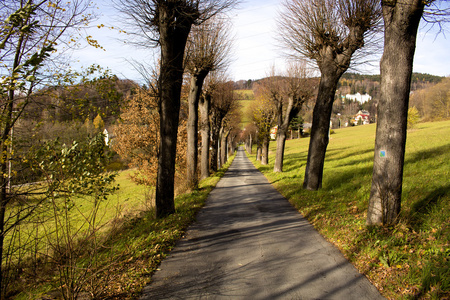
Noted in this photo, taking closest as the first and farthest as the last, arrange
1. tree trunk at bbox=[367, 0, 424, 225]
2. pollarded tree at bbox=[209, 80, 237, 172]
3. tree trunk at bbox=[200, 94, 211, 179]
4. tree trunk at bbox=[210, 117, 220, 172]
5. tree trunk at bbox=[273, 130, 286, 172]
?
tree trunk at bbox=[367, 0, 424, 225], tree trunk at bbox=[200, 94, 211, 179], tree trunk at bbox=[273, 130, 286, 172], pollarded tree at bbox=[209, 80, 237, 172], tree trunk at bbox=[210, 117, 220, 172]

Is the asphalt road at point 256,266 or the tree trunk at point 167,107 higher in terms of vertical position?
the tree trunk at point 167,107

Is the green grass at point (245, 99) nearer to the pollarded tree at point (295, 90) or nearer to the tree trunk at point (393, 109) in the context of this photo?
the pollarded tree at point (295, 90)

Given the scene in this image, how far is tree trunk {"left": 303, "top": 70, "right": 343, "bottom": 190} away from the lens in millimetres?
10242

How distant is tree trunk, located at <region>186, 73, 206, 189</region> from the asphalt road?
21.4 ft

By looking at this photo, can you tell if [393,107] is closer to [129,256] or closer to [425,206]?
[425,206]

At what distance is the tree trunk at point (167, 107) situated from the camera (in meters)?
7.56

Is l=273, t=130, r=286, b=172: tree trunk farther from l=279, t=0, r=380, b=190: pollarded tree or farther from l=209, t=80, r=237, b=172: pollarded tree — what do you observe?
l=279, t=0, r=380, b=190: pollarded tree

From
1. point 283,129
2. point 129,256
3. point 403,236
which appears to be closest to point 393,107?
point 403,236

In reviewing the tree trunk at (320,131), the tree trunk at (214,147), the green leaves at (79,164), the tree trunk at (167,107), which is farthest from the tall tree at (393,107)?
the tree trunk at (214,147)

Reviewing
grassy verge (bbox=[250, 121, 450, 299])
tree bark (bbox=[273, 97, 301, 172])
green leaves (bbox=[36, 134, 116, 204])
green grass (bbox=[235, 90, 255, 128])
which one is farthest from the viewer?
green grass (bbox=[235, 90, 255, 128])

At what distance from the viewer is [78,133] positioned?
6.04 meters

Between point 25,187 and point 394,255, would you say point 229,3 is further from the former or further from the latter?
point 394,255

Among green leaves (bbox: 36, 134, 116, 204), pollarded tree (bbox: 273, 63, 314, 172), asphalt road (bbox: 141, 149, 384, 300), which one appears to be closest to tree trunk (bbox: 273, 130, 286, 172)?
pollarded tree (bbox: 273, 63, 314, 172)

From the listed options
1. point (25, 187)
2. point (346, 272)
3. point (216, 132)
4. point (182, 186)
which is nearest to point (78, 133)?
point (25, 187)
